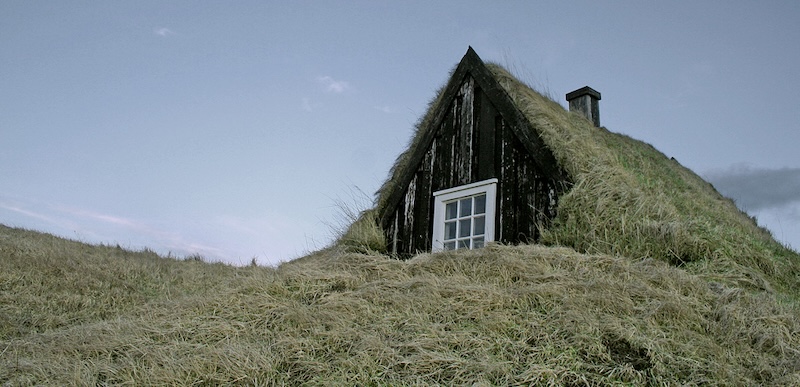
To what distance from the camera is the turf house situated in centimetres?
898

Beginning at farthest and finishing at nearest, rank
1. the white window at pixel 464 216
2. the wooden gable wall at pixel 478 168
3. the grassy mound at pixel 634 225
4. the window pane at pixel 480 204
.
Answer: the window pane at pixel 480 204, the white window at pixel 464 216, the wooden gable wall at pixel 478 168, the grassy mound at pixel 634 225

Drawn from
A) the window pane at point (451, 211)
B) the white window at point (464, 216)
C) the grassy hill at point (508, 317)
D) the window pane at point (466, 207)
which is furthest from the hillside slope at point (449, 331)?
the window pane at point (451, 211)

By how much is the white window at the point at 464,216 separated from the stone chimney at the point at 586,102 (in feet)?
14.5

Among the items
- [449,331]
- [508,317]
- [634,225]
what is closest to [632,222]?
[634,225]

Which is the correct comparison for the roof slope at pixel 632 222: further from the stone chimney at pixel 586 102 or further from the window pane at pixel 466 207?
the stone chimney at pixel 586 102

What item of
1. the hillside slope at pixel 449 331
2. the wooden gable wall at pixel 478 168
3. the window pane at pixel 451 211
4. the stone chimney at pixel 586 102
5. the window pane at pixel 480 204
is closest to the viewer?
the hillside slope at pixel 449 331

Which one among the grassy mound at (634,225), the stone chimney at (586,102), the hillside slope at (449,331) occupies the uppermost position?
A: the stone chimney at (586,102)

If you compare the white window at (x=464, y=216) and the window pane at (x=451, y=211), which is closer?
the white window at (x=464, y=216)

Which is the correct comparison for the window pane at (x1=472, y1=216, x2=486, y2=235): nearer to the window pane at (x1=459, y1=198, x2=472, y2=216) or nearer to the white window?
the white window

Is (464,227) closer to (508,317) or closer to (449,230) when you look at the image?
(449,230)

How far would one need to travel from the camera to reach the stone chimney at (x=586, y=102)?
514 inches

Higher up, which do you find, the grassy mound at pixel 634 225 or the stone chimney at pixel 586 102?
the stone chimney at pixel 586 102

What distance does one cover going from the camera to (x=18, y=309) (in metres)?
→ 9.22

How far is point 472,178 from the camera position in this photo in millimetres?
9828
